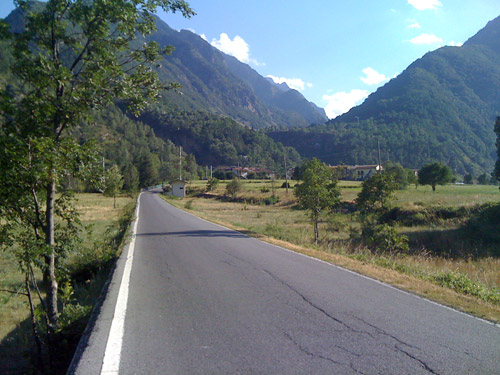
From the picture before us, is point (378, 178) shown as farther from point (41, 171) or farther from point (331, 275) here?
point (41, 171)

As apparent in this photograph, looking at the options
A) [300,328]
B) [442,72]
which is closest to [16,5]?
[300,328]

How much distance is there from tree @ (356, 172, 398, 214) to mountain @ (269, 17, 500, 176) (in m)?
103

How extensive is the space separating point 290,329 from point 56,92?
4.62m

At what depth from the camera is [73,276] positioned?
10570mm

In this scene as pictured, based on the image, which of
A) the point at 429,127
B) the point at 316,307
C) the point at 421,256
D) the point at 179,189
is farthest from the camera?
the point at 429,127

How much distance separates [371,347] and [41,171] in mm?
4373

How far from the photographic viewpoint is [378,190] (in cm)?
2930

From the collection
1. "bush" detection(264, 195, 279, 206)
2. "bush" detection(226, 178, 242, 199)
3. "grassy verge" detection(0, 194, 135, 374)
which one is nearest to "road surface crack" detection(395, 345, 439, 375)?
"grassy verge" detection(0, 194, 135, 374)

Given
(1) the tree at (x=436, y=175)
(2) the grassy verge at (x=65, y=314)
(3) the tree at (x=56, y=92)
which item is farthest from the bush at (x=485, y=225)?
(1) the tree at (x=436, y=175)

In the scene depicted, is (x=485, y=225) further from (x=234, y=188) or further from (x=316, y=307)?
(x=234, y=188)

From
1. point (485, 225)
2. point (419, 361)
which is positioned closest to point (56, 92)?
point (419, 361)

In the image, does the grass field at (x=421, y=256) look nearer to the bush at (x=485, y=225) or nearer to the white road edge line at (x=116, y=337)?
the bush at (x=485, y=225)

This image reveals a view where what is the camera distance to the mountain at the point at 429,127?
5044 inches

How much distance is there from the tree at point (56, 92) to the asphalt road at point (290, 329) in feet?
5.92
